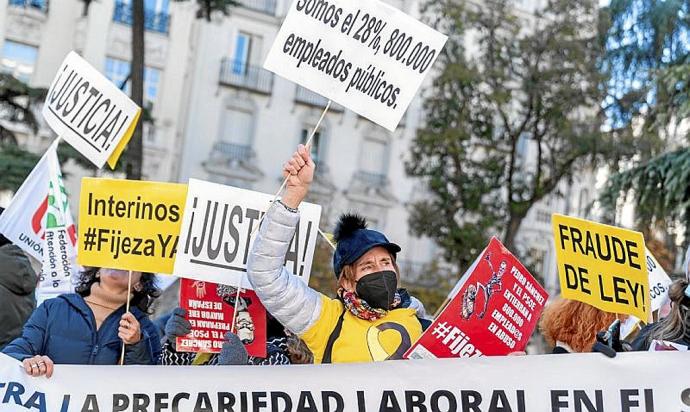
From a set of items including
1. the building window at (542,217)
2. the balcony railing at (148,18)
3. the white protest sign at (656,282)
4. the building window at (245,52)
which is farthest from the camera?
the building window at (542,217)

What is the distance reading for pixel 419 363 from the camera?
3900 millimetres

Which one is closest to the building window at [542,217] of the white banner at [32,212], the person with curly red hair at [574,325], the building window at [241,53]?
the building window at [241,53]

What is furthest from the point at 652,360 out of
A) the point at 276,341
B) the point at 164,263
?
the point at 164,263

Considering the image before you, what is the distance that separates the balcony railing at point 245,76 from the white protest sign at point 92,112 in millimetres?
25565

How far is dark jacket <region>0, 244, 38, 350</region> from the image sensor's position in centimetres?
511

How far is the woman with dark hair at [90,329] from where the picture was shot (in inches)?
161

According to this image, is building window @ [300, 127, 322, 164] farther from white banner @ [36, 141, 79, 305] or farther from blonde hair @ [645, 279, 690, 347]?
blonde hair @ [645, 279, 690, 347]

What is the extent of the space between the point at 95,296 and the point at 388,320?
1.33 metres

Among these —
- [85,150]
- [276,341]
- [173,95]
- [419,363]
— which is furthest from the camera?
[173,95]

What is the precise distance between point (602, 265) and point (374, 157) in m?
30.0

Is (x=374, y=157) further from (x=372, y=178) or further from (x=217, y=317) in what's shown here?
(x=217, y=317)

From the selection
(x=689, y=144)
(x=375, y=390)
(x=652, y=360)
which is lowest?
(x=375, y=390)

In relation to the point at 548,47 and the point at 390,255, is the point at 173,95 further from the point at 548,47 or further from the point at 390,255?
the point at 390,255

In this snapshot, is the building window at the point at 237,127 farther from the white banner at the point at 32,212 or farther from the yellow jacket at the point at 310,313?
the yellow jacket at the point at 310,313
